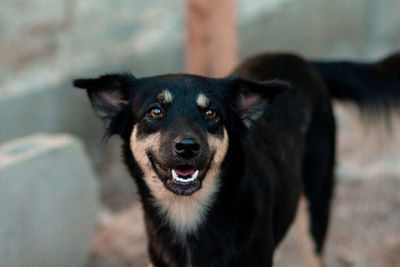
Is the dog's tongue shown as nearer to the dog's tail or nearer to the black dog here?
the black dog

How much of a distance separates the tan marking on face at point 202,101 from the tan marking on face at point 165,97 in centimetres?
14

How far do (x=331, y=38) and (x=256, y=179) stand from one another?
6.09 metres

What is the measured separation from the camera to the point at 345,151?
779 cm

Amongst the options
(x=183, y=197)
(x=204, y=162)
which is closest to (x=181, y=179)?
(x=204, y=162)

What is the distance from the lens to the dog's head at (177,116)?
143 inches

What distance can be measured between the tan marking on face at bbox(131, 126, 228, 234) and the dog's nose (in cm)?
28

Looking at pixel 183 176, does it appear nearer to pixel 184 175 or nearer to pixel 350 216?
pixel 184 175

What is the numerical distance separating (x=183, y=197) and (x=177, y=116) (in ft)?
1.81

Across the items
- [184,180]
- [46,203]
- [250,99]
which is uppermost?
[250,99]

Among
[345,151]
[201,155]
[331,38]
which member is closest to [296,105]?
[201,155]

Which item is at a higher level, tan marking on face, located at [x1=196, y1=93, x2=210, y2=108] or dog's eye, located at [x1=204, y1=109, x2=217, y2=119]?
tan marking on face, located at [x1=196, y1=93, x2=210, y2=108]

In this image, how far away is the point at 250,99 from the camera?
13.4 feet

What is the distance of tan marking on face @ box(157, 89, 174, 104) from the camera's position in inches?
149

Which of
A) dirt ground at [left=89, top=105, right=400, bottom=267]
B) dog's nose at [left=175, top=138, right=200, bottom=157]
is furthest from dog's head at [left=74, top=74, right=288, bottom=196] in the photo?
dirt ground at [left=89, top=105, right=400, bottom=267]
